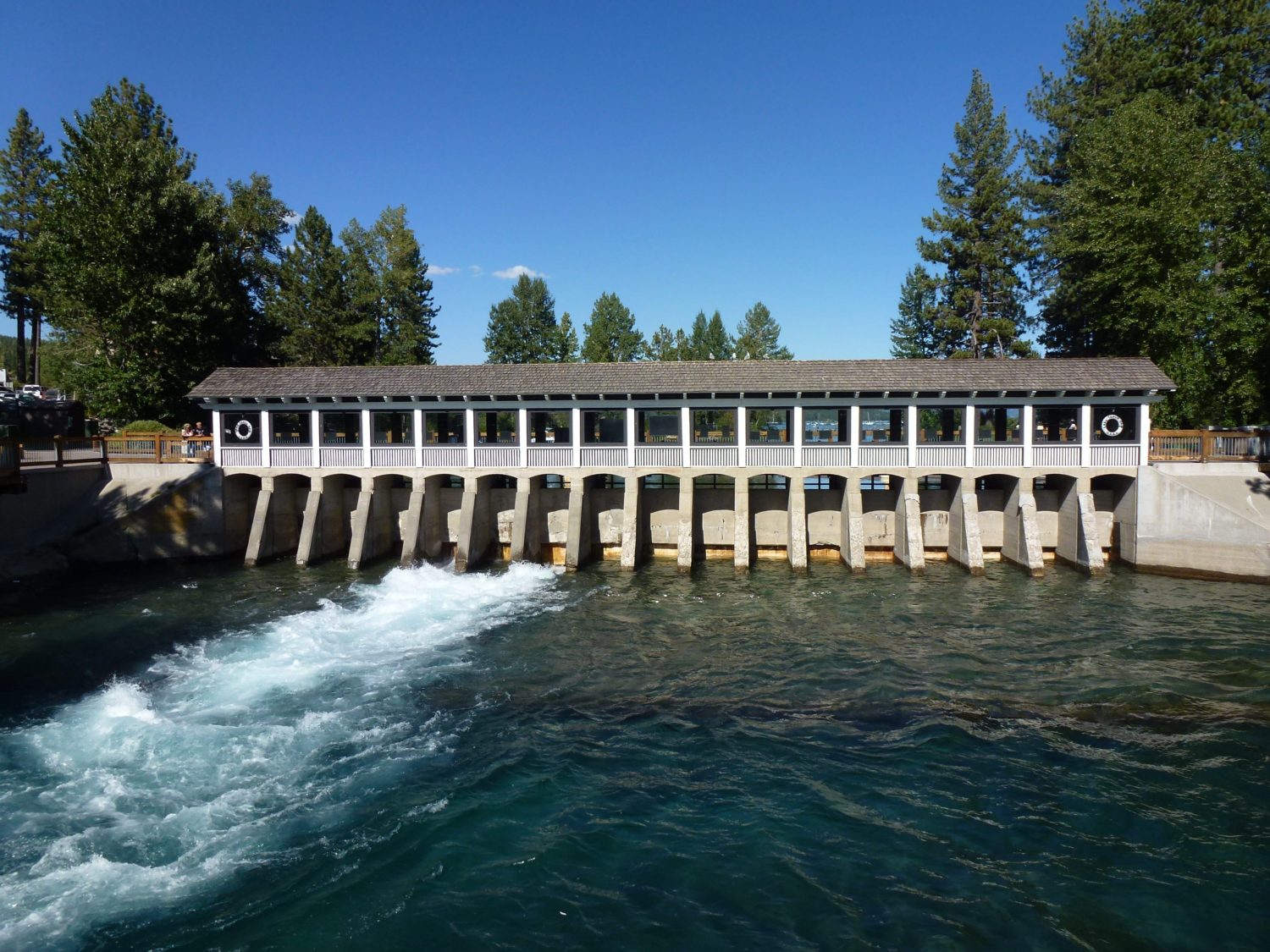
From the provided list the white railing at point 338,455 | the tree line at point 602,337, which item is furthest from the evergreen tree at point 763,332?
the white railing at point 338,455

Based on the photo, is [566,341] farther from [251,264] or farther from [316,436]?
[316,436]

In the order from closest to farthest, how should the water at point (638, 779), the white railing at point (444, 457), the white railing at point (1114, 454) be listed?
the water at point (638, 779) < the white railing at point (1114, 454) < the white railing at point (444, 457)

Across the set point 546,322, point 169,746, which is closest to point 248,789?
point 169,746

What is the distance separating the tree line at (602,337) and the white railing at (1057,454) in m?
43.9

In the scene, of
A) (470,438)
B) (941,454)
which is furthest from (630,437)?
(941,454)

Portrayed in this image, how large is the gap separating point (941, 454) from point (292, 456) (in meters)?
26.8

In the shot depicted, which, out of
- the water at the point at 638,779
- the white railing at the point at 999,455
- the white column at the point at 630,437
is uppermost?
the white column at the point at 630,437

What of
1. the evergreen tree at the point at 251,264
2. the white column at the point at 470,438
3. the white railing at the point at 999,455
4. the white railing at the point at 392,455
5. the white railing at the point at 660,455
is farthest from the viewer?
the evergreen tree at the point at 251,264

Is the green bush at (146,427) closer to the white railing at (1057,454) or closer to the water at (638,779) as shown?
the water at (638,779)

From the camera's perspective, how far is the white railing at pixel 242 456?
103 feet

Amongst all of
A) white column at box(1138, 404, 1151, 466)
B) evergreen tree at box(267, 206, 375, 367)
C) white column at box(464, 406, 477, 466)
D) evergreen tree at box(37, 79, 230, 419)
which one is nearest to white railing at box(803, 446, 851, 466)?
white column at box(1138, 404, 1151, 466)

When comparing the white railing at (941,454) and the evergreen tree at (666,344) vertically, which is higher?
the evergreen tree at (666,344)

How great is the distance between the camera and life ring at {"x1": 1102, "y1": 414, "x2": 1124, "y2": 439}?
28.5 m

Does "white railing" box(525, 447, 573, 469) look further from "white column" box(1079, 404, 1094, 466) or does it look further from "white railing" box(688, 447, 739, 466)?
"white column" box(1079, 404, 1094, 466)
